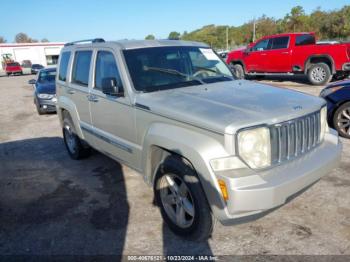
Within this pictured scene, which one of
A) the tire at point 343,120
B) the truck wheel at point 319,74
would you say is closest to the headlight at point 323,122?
the tire at point 343,120

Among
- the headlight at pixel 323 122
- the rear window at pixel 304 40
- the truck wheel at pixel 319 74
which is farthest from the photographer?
the rear window at pixel 304 40

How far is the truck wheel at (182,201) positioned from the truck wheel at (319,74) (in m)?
10.8

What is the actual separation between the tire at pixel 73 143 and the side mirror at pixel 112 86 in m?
1.98

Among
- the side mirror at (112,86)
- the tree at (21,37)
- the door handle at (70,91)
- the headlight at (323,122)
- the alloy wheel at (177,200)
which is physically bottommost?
the alloy wheel at (177,200)

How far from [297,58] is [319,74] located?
3.49ft

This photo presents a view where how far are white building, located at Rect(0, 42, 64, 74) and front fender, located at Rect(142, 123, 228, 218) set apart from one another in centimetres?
5315

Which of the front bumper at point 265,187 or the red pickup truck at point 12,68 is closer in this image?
the front bumper at point 265,187

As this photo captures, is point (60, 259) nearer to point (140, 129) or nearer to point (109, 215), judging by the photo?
point (109, 215)

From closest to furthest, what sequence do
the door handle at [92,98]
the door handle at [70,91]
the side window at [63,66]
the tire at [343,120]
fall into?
the door handle at [92,98], the door handle at [70,91], the side window at [63,66], the tire at [343,120]

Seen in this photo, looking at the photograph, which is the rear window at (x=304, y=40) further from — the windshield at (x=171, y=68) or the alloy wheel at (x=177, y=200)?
the alloy wheel at (x=177, y=200)

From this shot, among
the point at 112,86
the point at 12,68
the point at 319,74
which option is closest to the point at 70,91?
the point at 112,86

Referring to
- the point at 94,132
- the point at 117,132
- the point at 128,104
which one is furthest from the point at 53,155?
the point at 128,104

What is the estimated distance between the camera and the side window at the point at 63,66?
5457 mm

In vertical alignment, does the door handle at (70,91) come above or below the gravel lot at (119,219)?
above
